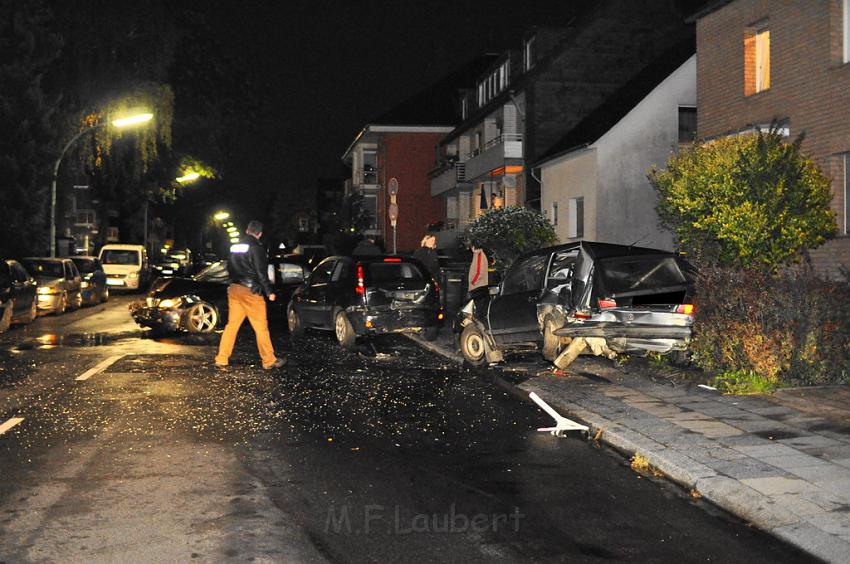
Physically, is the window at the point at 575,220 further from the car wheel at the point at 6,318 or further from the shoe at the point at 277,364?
the shoe at the point at 277,364

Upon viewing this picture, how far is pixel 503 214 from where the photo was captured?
1083 inches

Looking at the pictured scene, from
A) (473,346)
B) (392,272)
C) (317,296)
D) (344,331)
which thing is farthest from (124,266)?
(473,346)

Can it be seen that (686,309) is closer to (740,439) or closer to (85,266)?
(740,439)

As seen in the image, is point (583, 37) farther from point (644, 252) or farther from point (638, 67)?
point (644, 252)

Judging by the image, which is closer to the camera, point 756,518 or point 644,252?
point 756,518

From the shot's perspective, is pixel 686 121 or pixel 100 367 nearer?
pixel 100 367

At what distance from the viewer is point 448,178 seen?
5116cm

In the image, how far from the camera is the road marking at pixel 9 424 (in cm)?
910

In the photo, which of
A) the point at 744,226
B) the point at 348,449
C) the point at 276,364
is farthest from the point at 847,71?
the point at 348,449

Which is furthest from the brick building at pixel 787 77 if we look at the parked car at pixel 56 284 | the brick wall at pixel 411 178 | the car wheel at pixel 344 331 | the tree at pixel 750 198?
the brick wall at pixel 411 178

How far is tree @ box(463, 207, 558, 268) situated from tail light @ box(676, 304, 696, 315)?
14.9 m

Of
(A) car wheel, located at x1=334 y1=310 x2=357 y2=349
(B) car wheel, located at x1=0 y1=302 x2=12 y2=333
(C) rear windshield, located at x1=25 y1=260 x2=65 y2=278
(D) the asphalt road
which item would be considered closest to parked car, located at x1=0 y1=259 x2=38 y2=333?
(B) car wheel, located at x1=0 y1=302 x2=12 y2=333

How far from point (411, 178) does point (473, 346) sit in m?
49.7

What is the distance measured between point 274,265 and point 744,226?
34.5 feet
